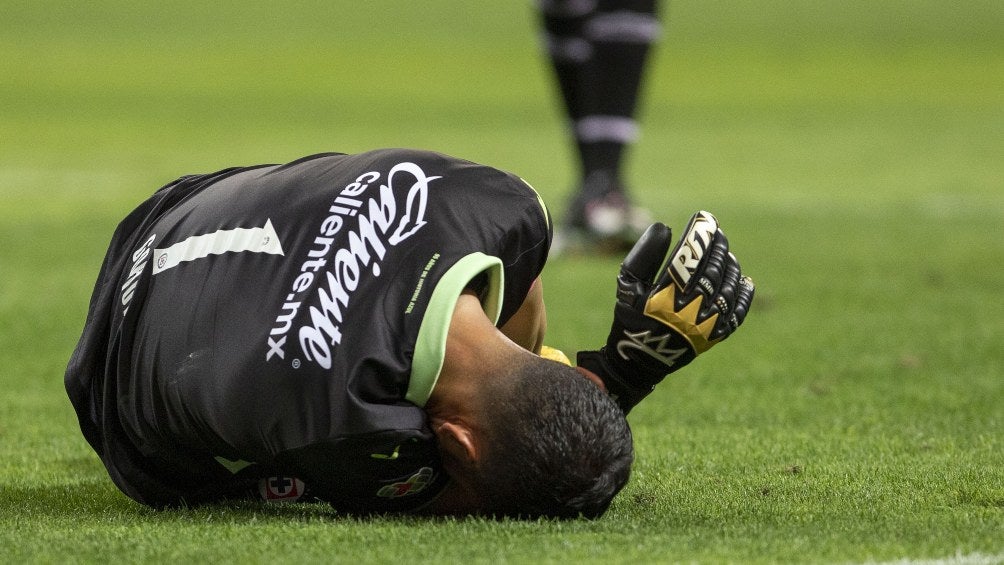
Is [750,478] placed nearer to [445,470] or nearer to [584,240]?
[445,470]

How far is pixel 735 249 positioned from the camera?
5.73 metres

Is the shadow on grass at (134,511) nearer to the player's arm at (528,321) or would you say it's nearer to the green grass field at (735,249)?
the green grass field at (735,249)

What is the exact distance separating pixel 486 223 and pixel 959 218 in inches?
191

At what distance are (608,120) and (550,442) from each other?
3.41 meters

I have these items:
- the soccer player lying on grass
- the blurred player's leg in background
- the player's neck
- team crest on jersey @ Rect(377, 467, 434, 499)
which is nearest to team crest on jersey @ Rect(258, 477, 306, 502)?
the soccer player lying on grass

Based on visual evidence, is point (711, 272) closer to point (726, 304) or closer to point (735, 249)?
point (726, 304)

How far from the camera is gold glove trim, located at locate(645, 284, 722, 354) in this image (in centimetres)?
216

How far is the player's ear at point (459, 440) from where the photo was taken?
6.68 feet

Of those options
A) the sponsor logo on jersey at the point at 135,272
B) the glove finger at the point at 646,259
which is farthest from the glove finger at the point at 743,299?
the sponsor logo on jersey at the point at 135,272

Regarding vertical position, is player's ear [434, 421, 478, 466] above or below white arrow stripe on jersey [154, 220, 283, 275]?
below

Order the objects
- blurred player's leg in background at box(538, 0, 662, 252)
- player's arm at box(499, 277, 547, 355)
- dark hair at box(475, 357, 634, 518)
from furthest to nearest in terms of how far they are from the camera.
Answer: blurred player's leg in background at box(538, 0, 662, 252) < player's arm at box(499, 277, 547, 355) < dark hair at box(475, 357, 634, 518)

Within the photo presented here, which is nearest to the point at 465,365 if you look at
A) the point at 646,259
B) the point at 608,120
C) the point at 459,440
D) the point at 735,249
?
the point at 459,440

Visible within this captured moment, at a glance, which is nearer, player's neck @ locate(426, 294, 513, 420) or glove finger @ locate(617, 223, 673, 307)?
player's neck @ locate(426, 294, 513, 420)

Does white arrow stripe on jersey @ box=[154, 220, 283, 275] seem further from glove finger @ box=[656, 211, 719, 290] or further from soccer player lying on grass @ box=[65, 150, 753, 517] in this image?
glove finger @ box=[656, 211, 719, 290]
